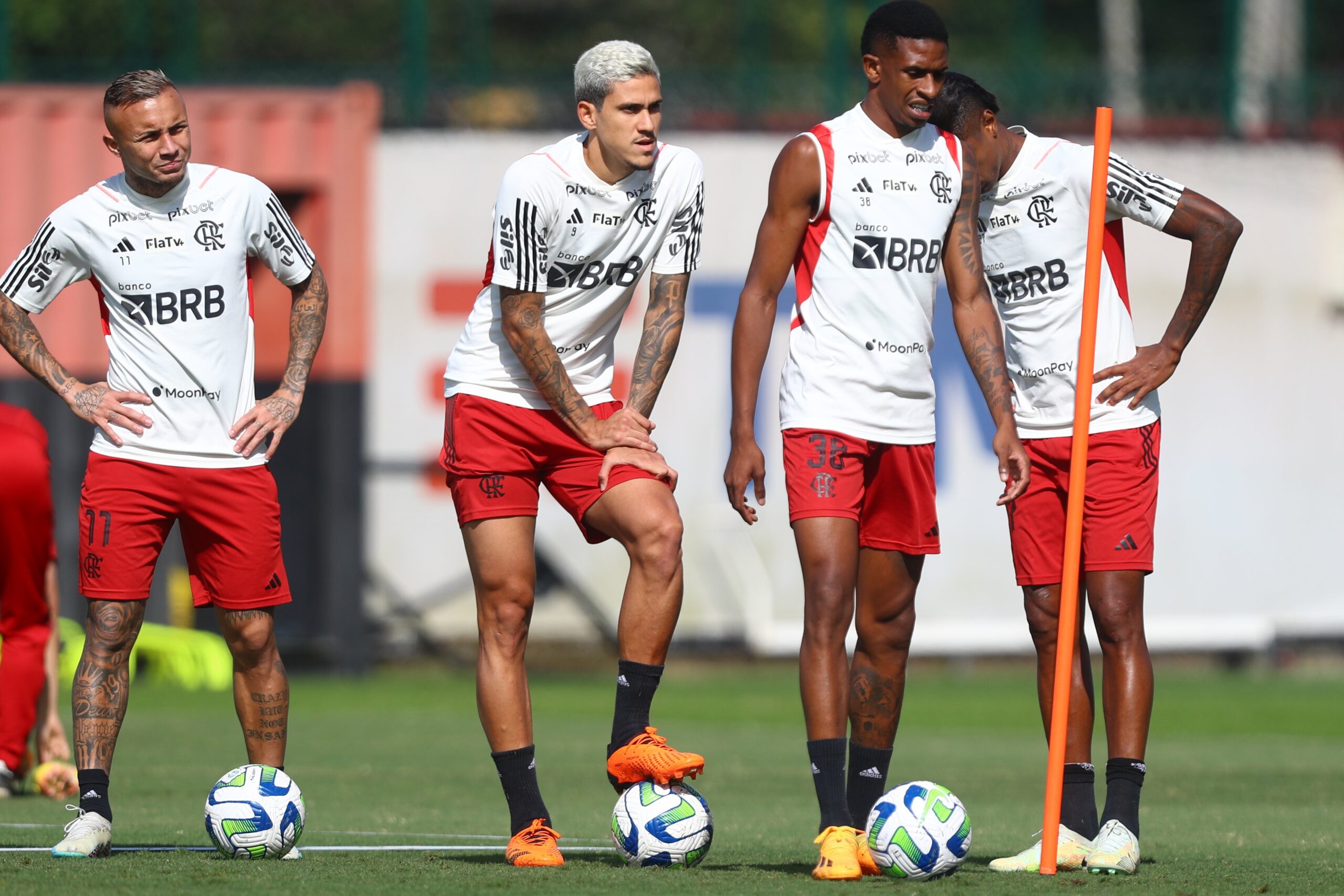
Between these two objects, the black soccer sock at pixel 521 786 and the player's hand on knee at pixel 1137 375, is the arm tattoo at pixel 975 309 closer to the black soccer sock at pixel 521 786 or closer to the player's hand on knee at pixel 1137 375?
the player's hand on knee at pixel 1137 375

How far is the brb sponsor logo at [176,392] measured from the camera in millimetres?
6438

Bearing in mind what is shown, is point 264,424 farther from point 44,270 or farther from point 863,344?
point 863,344

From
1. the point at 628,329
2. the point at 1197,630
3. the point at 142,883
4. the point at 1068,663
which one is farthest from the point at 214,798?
the point at 1197,630

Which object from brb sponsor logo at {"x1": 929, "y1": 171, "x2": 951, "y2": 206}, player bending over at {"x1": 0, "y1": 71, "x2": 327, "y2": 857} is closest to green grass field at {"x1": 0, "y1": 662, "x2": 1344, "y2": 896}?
player bending over at {"x1": 0, "y1": 71, "x2": 327, "y2": 857}

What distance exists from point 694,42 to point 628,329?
1475cm

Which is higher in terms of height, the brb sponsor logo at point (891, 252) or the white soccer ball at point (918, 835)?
the brb sponsor logo at point (891, 252)

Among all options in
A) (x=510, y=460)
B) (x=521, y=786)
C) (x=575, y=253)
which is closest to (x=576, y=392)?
(x=510, y=460)

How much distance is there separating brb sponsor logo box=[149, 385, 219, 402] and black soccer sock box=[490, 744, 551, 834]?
4.99ft

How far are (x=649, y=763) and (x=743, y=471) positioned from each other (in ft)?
3.19

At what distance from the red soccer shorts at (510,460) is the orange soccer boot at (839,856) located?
4.21ft

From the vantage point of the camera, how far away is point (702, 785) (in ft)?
31.8

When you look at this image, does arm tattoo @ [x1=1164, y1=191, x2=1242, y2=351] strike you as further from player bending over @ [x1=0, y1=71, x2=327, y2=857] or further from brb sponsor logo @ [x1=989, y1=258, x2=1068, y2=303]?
player bending over @ [x1=0, y1=71, x2=327, y2=857]

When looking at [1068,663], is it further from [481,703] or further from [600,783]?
[600,783]

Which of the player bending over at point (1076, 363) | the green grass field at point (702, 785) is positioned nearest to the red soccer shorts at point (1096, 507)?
the player bending over at point (1076, 363)
